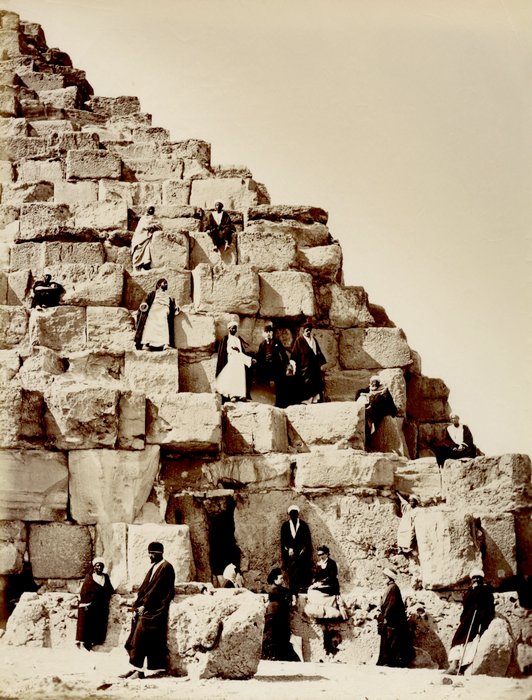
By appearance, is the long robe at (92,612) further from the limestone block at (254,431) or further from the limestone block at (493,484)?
the limestone block at (493,484)

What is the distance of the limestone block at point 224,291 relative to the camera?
24.1m

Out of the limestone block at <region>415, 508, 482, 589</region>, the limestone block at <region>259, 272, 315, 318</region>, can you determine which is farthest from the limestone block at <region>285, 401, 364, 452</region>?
the limestone block at <region>259, 272, 315, 318</region>

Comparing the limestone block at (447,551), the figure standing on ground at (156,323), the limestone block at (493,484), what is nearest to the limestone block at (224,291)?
the figure standing on ground at (156,323)

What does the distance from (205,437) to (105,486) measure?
4.77ft

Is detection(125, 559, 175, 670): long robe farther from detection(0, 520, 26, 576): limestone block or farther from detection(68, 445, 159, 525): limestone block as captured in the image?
detection(0, 520, 26, 576): limestone block

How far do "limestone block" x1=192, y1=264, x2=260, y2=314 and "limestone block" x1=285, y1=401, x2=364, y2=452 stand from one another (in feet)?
6.85

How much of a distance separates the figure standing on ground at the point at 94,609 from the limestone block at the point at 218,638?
5.90 feet

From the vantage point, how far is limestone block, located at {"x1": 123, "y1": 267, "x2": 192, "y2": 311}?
79.6 ft

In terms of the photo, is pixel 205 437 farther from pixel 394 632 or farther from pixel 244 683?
pixel 244 683

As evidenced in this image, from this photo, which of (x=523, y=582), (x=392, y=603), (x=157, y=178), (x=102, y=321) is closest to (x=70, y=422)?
(x=102, y=321)

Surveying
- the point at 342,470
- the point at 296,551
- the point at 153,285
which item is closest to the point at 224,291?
the point at 153,285

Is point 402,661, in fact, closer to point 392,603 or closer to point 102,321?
point 392,603

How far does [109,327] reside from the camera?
23.9m

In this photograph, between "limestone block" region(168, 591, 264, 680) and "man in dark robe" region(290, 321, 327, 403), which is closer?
"limestone block" region(168, 591, 264, 680)
